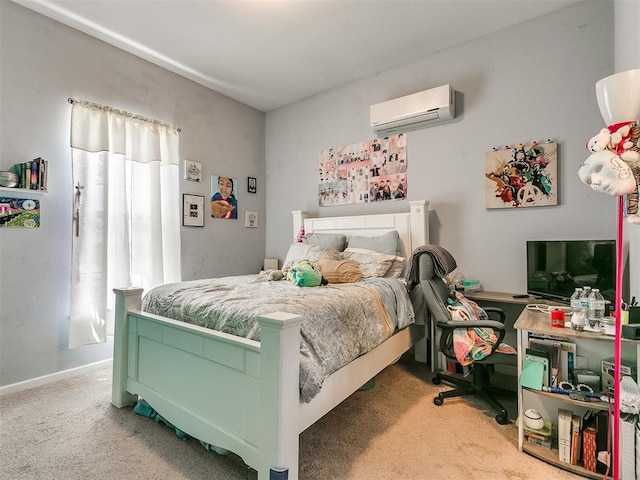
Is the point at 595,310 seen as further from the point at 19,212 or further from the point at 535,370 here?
the point at 19,212

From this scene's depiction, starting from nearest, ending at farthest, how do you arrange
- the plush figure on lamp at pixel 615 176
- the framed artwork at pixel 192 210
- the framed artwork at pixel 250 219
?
the plush figure on lamp at pixel 615 176 < the framed artwork at pixel 192 210 < the framed artwork at pixel 250 219

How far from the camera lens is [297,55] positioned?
3.13 metres

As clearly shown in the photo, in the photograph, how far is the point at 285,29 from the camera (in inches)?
108

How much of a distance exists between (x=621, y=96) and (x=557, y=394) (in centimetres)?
135

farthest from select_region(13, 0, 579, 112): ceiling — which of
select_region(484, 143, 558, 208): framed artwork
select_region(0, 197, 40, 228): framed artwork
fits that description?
select_region(0, 197, 40, 228): framed artwork

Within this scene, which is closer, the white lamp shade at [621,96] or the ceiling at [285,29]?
the white lamp shade at [621,96]

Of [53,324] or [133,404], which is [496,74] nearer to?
[133,404]

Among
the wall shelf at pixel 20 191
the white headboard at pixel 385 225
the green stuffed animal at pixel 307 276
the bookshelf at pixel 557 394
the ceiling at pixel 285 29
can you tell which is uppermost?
the ceiling at pixel 285 29

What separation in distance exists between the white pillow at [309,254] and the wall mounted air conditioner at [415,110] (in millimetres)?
1419

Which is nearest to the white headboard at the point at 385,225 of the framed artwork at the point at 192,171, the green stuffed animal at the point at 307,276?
the green stuffed animal at the point at 307,276

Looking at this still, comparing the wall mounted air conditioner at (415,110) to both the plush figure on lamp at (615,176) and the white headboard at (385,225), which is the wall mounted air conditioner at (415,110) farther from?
the plush figure on lamp at (615,176)

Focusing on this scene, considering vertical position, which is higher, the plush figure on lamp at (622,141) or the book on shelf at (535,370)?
the plush figure on lamp at (622,141)

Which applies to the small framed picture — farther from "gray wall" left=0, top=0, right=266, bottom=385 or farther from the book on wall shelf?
the book on wall shelf

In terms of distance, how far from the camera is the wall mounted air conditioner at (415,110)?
2.89 m
